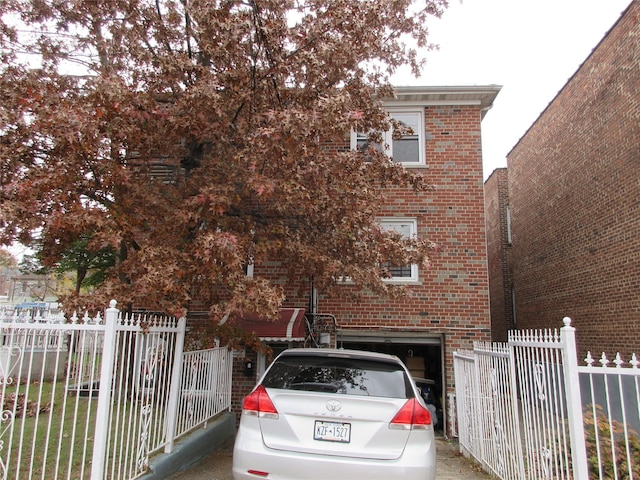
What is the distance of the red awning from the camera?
7.94 metres

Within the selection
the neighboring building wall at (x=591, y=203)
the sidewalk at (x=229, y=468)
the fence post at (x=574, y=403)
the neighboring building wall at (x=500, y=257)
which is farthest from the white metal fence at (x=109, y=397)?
the neighboring building wall at (x=500, y=257)

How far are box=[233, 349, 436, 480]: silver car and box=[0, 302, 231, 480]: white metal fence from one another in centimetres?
131

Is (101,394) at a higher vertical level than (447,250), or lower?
lower

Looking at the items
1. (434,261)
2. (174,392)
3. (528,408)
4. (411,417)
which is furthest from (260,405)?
(434,261)

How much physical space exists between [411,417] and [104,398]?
2676 millimetres

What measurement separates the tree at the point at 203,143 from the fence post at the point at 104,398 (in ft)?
2.58

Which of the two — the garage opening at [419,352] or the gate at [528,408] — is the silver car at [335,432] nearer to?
the gate at [528,408]

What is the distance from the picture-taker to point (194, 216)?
566 cm

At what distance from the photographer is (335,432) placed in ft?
12.5

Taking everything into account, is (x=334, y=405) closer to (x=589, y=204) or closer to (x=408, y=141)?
(x=408, y=141)

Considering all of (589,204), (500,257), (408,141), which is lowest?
(500,257)

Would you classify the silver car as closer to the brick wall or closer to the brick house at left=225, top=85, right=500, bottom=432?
the brick house at left=225, top=85, right=500, bottom=432

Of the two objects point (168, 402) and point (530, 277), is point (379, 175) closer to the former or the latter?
point (168, 402)

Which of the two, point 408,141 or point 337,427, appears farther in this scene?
point 408,141
